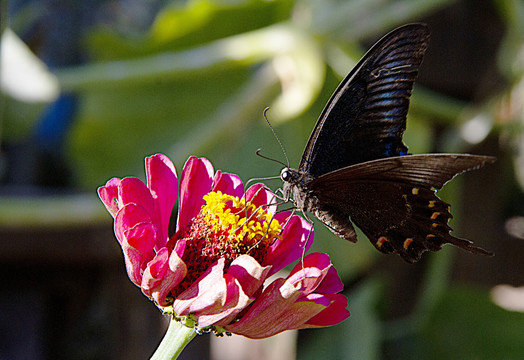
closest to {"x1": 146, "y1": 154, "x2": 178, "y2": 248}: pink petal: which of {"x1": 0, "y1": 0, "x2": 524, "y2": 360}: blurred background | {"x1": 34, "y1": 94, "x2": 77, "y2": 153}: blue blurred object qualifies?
{"x1": 0, "y1": 0, "x2": 524, "y2": 360}: blurred background

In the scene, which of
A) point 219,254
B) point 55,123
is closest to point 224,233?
point 219,254

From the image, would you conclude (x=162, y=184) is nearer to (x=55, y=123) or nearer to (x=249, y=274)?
(x=249, y=274)

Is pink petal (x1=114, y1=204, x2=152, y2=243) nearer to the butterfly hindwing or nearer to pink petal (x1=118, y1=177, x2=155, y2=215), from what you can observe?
pink petal (x1=118, y1=177, x2=155, y2=215)

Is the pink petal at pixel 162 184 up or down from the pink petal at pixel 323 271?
up

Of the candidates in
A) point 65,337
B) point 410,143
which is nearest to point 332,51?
point 410,143

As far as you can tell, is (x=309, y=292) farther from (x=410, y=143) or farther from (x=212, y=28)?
(x=212, y=28)

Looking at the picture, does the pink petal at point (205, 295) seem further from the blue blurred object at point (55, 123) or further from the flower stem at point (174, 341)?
the blue blurred object at point (55, 123)

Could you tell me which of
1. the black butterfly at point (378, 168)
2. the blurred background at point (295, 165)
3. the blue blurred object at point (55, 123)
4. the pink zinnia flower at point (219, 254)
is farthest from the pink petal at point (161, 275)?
the blue blurred object at point (55, 123)
